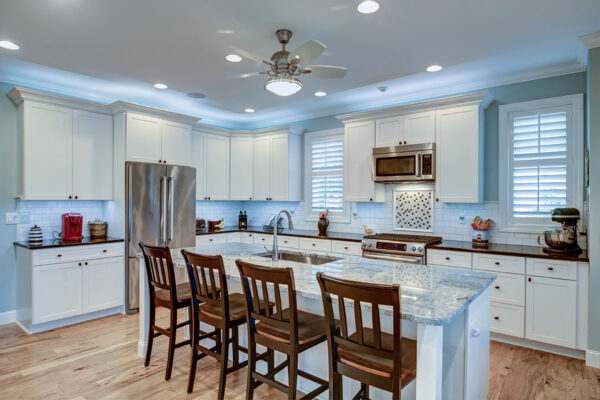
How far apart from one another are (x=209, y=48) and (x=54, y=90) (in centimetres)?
260

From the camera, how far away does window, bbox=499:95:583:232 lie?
3605mm

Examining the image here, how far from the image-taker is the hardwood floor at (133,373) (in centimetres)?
260

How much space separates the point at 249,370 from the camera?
7.23 ft

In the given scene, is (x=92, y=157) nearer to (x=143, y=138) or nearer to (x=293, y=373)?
(x=143, y=138)

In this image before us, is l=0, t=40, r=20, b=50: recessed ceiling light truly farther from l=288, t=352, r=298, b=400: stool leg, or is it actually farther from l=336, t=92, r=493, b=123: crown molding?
l=336, t=92, r=493, b=123: crown molding

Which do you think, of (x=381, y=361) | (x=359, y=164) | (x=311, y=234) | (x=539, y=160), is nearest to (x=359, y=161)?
(x=359, y=164)

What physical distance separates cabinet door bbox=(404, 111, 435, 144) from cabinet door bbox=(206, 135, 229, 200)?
299cm

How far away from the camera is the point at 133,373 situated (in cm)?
289

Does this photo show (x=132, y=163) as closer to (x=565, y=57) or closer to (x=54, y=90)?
(x=54, y=90)

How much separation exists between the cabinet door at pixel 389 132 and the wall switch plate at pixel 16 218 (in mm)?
4314

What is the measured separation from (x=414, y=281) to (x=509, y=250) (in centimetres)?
188

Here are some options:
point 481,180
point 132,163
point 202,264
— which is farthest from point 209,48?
point 481,180

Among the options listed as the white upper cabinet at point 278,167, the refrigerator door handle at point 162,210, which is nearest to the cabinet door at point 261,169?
the white upper cabinet at point 278,167

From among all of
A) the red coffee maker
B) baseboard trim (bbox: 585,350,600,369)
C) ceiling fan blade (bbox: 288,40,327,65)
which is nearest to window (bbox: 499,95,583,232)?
baseboard trim (bbox: 585,350,600,369)
